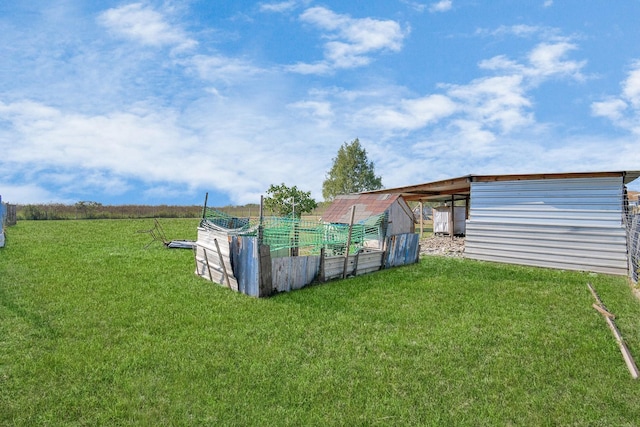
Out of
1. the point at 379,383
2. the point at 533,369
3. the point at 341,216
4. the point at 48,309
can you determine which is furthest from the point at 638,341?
the point at 341,216

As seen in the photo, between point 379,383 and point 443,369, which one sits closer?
point 379,383

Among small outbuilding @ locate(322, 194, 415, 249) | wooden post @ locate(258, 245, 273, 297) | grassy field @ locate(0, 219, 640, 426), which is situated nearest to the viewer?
grassy field @ locate(0, 219, 640, 426)

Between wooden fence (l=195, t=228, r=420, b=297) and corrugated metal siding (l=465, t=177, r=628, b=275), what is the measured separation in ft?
16.0

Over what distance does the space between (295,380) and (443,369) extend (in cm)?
180

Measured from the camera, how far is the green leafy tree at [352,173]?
1813 inches

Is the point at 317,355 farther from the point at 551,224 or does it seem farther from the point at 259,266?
the point at 551,224

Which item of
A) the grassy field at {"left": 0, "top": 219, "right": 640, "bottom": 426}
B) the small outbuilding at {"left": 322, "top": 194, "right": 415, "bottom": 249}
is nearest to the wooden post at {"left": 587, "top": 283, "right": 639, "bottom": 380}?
the grassy field at {"left": 0, "top": 219, "right": 640, "bottom": 426}

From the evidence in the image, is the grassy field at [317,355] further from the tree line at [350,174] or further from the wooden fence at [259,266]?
the tree line at [350,174]

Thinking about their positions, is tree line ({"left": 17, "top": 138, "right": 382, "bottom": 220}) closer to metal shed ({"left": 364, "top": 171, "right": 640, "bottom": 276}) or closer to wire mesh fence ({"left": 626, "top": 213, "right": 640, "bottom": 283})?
metal shed ({"left": 364, "top": 171, "right": 640, "bottom": 276})

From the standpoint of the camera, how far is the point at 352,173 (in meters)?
46.3

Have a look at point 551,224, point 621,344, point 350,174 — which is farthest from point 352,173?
point 621,344

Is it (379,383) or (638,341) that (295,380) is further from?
(638,341)

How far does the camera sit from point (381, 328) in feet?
18.1

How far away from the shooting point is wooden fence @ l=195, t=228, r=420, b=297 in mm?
7324
